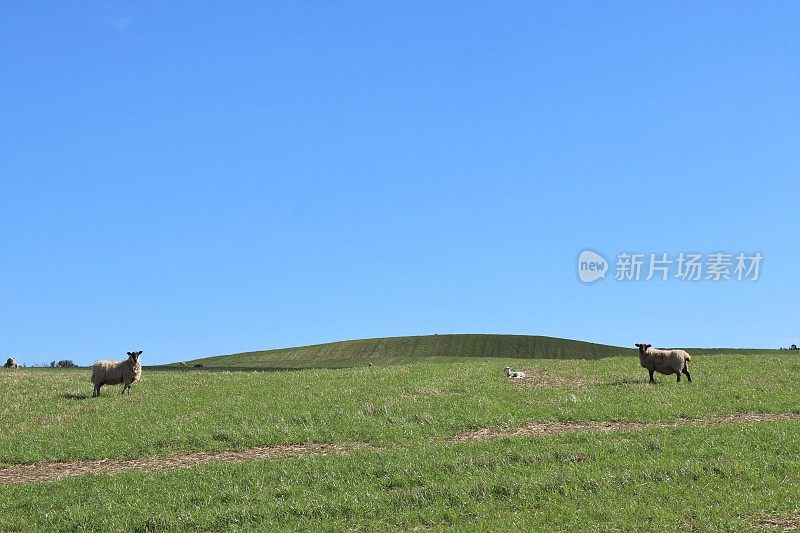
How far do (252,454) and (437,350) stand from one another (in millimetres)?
81604

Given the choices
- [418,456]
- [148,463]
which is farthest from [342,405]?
[418,456]

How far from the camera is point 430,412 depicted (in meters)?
29.8

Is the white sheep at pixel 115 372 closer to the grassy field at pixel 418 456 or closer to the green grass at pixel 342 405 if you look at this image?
the green grass at pixel 342 405

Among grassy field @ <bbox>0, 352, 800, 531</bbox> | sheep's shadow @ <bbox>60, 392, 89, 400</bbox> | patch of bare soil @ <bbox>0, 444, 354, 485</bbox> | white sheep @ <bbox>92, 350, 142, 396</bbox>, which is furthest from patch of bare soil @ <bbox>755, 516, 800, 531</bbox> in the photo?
sheep's shadow @ <bbox>60, 392, 89, 400</bbox>

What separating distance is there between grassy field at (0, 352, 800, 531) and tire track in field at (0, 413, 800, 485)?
1.58ft

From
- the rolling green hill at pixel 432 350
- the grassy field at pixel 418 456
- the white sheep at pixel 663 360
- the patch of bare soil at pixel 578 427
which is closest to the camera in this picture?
the grassy field at pixel 418 456

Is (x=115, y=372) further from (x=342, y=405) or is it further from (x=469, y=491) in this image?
(x=469, y=491)

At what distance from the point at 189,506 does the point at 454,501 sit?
6.58 m

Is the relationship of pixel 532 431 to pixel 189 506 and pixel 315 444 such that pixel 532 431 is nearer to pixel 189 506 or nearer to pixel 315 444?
pixel 315 444

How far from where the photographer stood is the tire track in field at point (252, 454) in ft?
80.0

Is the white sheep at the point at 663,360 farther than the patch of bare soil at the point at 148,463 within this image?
Yes

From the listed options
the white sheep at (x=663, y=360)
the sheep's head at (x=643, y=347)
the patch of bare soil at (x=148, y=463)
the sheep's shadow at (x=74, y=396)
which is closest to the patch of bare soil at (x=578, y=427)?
the patch of bare soil at (x=148, y=463)

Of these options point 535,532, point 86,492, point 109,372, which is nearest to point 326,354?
point 109,372

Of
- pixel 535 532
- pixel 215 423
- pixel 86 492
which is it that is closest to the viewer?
pixel 535 532
